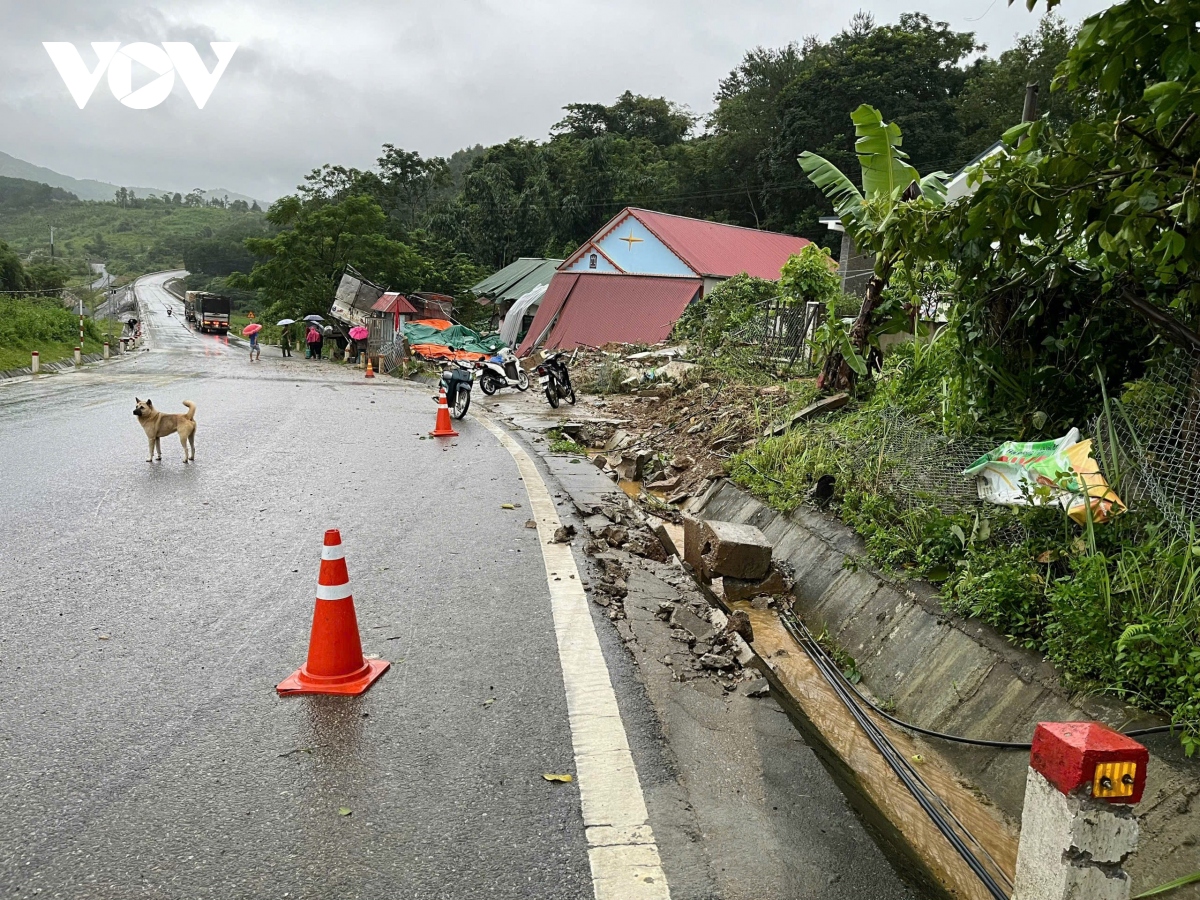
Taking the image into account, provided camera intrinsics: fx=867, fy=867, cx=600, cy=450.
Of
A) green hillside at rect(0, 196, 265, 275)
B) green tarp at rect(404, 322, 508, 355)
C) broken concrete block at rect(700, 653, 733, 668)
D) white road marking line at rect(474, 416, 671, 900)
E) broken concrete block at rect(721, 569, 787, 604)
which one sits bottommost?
broken concrete block at rect(721, 569, 787, 604)

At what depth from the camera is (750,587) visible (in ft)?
20.9

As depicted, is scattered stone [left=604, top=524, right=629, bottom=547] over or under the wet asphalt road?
over

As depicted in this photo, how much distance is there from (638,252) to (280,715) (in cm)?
2921

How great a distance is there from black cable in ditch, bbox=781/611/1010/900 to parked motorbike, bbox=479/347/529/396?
14895 mm

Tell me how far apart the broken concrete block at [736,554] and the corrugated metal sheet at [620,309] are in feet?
71.6

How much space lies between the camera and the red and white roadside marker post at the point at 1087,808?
7.35ft

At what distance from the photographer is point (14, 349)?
2378 cm

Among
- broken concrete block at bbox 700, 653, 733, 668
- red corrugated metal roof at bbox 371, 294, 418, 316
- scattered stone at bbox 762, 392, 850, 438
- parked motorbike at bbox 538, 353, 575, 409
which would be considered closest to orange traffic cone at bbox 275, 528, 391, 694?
broken concrete block at bbox 700, 653, 733, 668

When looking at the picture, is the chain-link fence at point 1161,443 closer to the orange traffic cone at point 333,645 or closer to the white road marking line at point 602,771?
the white road marking line at point 602,771

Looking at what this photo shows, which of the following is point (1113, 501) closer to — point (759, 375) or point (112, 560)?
point (112, 560)

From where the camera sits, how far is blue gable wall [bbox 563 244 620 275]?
32250 mm

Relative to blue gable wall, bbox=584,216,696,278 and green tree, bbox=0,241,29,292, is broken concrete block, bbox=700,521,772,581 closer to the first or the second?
blue gable wall, bbox=584,216,696,278

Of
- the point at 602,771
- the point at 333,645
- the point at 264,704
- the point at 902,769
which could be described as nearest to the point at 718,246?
the point at 902,769

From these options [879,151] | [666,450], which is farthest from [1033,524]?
[666,450]
